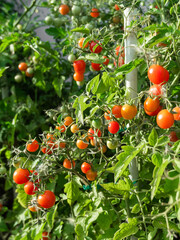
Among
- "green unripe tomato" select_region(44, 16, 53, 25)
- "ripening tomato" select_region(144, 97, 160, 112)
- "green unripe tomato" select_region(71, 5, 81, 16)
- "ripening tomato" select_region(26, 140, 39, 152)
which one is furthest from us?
"green unripe tomato" select_region(44, 16, 53, 25)

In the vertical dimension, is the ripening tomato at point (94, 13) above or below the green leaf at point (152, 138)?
above

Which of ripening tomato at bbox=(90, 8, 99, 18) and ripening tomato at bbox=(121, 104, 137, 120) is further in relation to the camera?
ripening tomato at bbox=(90, 8, 99, 18)

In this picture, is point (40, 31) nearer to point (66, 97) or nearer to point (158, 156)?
point (66, 97)

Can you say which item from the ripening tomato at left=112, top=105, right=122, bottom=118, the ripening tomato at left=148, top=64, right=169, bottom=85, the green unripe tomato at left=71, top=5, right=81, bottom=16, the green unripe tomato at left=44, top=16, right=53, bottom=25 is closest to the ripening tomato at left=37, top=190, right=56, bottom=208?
the ripening tomato at left=112, top=105, right=122, bottom=118

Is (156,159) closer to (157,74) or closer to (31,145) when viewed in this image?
(157,74)

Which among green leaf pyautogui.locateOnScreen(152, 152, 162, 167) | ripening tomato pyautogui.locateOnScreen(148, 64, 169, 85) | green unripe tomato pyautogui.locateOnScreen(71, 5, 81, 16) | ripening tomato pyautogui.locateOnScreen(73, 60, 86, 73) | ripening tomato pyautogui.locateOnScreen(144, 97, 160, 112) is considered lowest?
green leaf pyautogui.locateOnScreen(152, 152, 162, 167)

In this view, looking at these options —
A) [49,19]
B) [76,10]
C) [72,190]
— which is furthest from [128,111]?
[49,19]

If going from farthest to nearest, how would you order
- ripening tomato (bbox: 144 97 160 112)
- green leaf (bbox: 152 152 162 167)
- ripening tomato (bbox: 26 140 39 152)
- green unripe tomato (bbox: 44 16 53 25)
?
green unripe tomato (bbox: 44 16 53 25) < ripening tomato (bbox: 26 140 39 152) < ripening tomato (bbox: 144 97 160 112) < green leaf (bbox: 152 152 162 167)

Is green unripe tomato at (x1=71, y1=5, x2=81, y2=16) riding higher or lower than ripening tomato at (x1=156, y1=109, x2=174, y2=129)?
higher

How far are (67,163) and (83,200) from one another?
0.16 metres

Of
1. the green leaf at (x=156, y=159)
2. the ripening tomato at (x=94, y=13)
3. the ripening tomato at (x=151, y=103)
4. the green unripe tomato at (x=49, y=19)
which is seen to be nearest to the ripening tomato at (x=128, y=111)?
the ripening tomato at (x=151, y=103)

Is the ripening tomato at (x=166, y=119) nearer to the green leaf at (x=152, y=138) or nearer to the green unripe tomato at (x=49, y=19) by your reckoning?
the green leaf at (x=152, y=138)

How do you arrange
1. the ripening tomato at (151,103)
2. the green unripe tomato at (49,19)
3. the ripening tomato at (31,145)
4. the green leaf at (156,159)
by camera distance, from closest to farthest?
the green leaf at (156,159)
the ripening tomato at (151,103)
the ripening tomato at (31,145)
the green unripe tomato at (49,19)

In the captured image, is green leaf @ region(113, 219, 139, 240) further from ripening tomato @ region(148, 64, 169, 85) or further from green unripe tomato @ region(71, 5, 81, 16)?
green unripe tomato @ region(71, 5, 81, 16)
